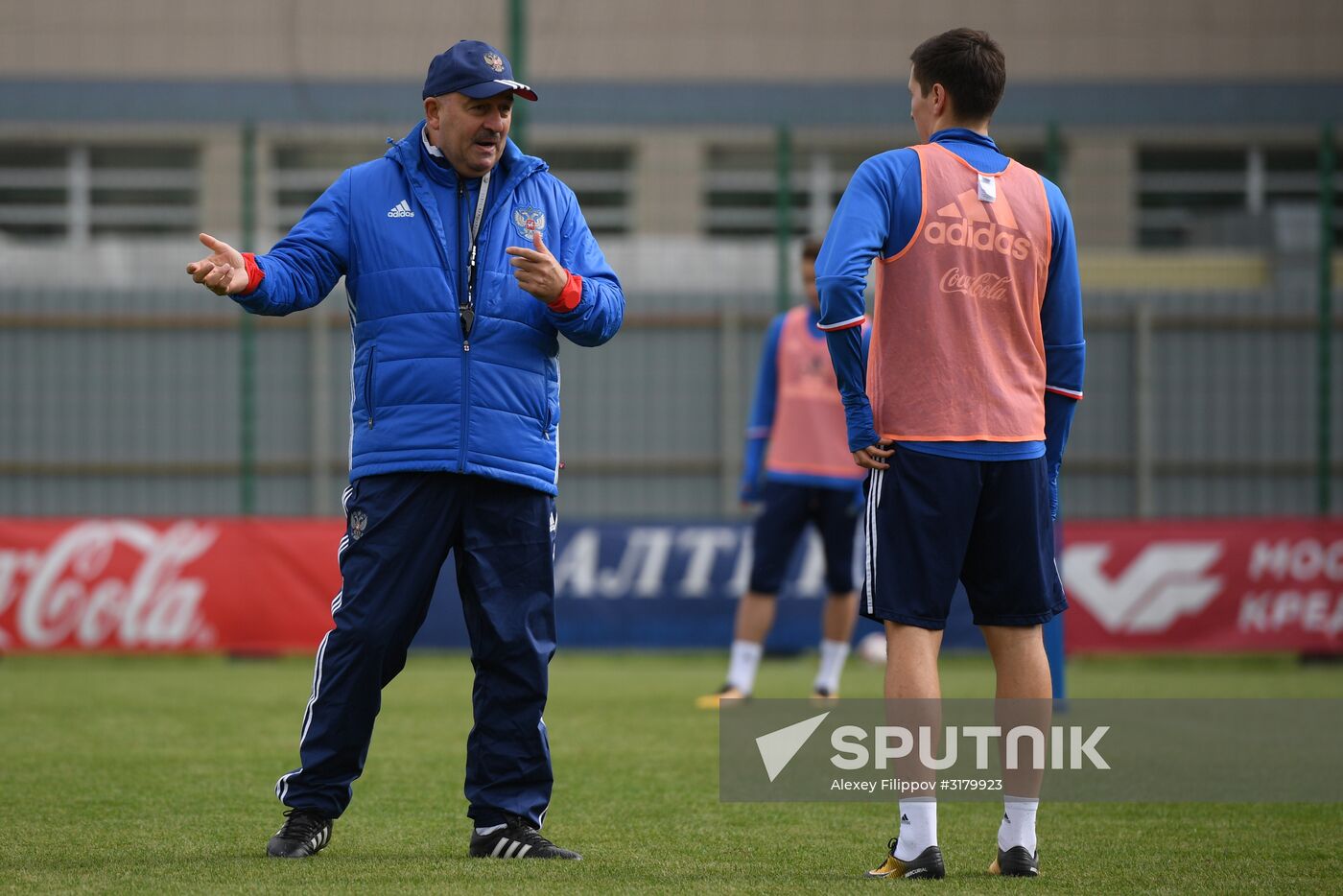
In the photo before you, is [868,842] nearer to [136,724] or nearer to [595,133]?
[136,724]

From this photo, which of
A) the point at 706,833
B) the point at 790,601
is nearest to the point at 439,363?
the point at 706,833

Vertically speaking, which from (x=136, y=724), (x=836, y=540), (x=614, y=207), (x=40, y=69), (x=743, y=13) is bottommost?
(x=136, y=724)

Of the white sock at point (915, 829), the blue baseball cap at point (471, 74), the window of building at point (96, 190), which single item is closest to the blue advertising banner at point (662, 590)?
the window of building at point (96, 190)

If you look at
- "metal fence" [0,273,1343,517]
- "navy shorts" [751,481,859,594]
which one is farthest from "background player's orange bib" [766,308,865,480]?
"metal fence" [0,273,1343,517]

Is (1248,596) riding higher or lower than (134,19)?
lower

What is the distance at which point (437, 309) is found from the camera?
4484mm

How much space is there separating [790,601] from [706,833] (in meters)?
7.16

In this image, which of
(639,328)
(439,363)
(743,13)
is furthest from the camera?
(743,13)

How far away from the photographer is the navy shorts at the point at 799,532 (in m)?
8.58

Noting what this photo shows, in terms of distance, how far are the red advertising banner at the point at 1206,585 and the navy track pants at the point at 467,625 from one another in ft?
25.8

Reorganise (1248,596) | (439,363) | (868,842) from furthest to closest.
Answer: (1248,596) < (868,842) < (439,363)

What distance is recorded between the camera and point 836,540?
859cm

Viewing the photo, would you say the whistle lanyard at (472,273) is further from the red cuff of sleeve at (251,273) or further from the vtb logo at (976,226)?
the vtb logo at (976,226)

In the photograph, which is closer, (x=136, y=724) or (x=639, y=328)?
(x=136, y=724)
